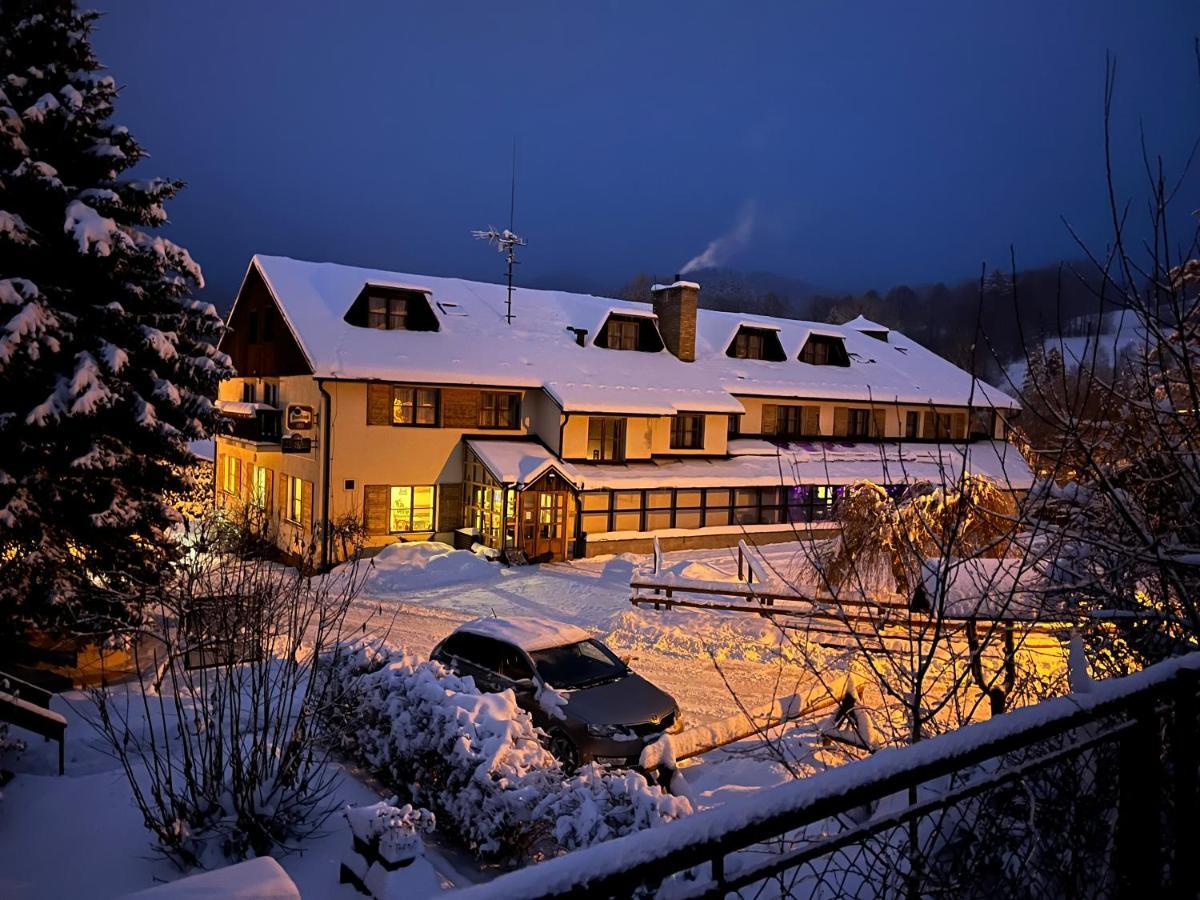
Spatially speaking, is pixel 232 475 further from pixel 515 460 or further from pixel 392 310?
pixel 515 460

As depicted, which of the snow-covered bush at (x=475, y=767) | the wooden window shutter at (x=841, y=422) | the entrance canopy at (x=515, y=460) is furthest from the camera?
the wooden window shutter at (x=841, y=422)

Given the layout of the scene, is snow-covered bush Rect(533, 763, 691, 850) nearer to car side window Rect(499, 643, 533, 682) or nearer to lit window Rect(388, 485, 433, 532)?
car side window Rect(499, 643, 533, 682)

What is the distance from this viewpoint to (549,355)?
97.7 ft

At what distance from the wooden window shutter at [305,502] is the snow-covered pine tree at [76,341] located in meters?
9.85

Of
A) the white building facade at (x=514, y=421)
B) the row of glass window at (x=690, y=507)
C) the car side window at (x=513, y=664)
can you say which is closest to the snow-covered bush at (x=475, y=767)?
the car side window at (x=513, y=664)

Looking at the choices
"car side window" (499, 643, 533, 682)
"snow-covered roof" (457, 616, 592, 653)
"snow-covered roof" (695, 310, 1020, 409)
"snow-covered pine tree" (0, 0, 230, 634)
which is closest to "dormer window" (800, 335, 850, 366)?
"snow-covered roof" (695, 310, 1020, 409)

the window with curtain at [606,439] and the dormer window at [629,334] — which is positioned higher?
the dormer window at [629,334]

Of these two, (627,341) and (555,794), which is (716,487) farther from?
(555,794)

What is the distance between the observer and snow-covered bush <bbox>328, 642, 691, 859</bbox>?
7.24 m

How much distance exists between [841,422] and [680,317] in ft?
29.8

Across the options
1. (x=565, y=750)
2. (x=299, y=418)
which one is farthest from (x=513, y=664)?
(x=299, y=418)

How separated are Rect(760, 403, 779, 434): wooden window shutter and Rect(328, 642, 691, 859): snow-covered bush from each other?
1024 inches

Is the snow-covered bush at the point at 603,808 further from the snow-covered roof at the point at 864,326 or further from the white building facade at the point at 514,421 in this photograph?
the snow-covered roof at the point at 864,326

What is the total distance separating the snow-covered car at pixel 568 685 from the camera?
10.8 meters
